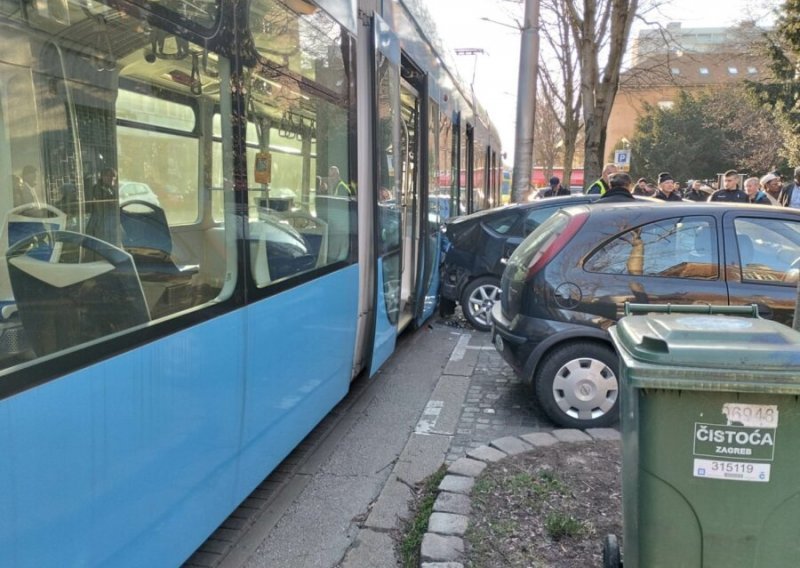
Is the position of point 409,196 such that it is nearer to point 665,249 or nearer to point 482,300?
point 482,300

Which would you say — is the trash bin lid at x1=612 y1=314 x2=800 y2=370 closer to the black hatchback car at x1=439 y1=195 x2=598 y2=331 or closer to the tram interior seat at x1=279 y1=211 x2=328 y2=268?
the tram interior seat at x1=279 y1=211 x2=328 y2=268

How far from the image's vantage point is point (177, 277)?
Result: 98.9 inches

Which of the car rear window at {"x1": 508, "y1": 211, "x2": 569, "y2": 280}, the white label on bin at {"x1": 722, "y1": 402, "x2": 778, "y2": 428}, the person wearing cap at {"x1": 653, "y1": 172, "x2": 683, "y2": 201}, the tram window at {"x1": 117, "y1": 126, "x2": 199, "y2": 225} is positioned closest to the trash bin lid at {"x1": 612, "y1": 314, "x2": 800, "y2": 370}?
the white label on bin at {"x1": 722, "y1": 402, "x2": 778, "y2": 428}

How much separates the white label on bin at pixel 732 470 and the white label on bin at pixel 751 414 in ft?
0.41

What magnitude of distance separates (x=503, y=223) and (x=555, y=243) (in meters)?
3.09

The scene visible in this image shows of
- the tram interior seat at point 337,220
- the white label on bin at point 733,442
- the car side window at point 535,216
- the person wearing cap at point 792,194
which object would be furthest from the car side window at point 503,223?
the white label on bin at point 733,442

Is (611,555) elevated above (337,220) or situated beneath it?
situated beneath

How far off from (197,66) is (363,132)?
220 centimetres

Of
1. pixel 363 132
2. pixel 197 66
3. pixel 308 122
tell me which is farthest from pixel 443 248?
pixel 197 66

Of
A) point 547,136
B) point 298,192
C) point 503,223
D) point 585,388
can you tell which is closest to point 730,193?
point 503,223

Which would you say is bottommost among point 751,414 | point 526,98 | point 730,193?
point 751,414

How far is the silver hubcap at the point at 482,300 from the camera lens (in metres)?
7.85

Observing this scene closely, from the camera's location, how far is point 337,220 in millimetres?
4285

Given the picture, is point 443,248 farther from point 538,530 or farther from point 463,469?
point 538,530
